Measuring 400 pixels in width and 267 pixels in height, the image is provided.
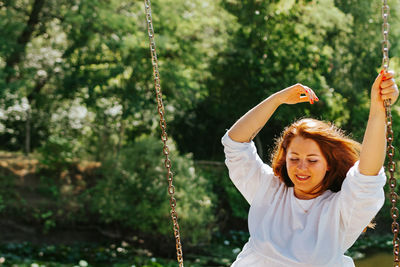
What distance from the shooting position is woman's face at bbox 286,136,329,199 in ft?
5.49

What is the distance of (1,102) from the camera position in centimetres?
705

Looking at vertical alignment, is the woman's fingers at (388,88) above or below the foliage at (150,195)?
above

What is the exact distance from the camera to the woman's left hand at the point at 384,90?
1496mm

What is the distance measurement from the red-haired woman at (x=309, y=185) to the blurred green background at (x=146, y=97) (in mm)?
4481

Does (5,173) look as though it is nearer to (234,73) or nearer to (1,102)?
(1,102)

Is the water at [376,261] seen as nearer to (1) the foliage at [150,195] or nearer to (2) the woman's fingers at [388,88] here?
(1) the foliage at [150,195]

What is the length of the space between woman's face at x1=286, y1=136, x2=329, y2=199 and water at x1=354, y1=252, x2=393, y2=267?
16.0ft

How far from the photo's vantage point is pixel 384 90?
150 cm

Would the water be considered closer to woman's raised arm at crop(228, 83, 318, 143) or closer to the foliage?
the foliage

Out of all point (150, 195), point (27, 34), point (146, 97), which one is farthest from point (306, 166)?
point (27, 34)

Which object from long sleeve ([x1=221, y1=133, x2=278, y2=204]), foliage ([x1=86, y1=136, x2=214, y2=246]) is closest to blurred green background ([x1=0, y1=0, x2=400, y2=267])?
foliage ([x1=86, y1=136, x2=214, y2=246])

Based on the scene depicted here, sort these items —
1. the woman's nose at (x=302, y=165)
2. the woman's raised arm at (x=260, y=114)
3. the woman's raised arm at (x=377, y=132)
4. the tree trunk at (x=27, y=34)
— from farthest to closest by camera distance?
the tree trunk at (x=27, y=34) < the woman's raised arm at (x=260, y=114) < the woman's nose at (x=302, y=165) < the woman's raised arm at (x=377, y=132)

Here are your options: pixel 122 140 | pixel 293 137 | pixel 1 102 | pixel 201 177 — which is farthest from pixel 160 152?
pixel 293 137

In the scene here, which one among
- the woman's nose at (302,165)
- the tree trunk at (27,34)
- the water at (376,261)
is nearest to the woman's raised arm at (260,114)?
the woman's nose at (302,165)
